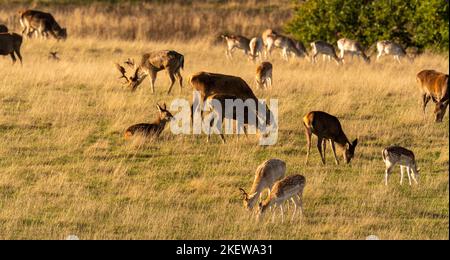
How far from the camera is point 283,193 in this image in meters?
11.4

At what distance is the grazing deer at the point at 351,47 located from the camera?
90.7ft

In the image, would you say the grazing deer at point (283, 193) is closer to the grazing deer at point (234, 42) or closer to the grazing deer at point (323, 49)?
the grazing deer at point (323, 49)

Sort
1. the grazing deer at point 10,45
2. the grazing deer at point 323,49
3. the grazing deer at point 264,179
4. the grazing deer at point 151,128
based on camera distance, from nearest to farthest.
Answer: the grazing deer at point 264,179 < the grazing deer at point 151,128 < the grazing deer at point 10,45 < the grazing deer at point 323,49

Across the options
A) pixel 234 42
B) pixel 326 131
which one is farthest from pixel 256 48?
pixel 326 131

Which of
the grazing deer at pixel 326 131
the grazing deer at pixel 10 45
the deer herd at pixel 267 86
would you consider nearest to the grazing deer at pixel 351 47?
the deer herd at pixel 267 86

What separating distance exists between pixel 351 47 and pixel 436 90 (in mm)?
9679

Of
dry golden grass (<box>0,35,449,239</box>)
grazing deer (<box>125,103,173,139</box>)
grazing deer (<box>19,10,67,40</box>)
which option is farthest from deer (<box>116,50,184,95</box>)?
grazing deer (<box>19,10,67,40</box>)

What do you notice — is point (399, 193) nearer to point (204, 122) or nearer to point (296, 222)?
point (296, 222)

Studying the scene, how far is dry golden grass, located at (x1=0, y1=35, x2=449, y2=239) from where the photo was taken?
1134 cm

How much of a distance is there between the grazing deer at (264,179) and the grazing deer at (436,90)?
6.10 metres

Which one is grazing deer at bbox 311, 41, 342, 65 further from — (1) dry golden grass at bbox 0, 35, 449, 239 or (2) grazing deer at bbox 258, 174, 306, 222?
(2) grazing deer at bbox 258, 174, 306, 222

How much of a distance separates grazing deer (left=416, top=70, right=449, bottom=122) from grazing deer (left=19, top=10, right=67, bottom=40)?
12.7 m

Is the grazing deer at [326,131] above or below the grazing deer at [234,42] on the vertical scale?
above

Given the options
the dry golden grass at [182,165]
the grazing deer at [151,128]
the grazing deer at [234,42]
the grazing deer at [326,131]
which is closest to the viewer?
the dry golden grass at [182,165]
